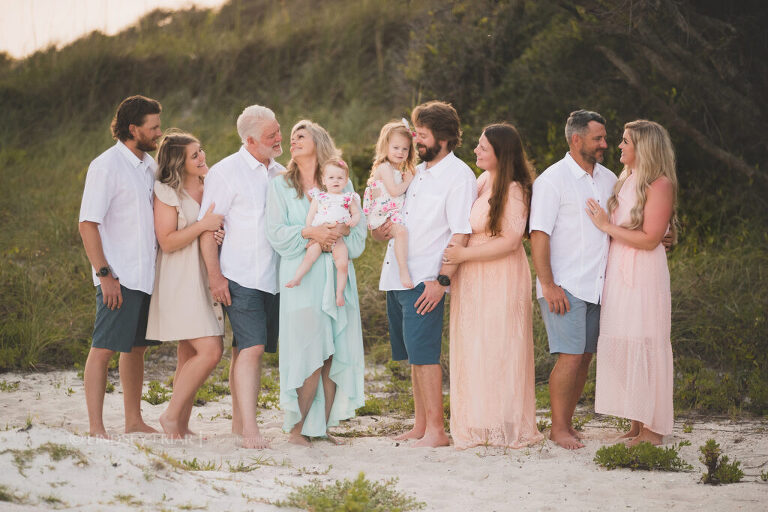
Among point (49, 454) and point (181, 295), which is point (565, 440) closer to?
point (181, 295)

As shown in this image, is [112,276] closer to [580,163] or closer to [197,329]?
[197,329]

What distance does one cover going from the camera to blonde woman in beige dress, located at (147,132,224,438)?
517 centimetres

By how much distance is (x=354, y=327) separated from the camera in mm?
5344

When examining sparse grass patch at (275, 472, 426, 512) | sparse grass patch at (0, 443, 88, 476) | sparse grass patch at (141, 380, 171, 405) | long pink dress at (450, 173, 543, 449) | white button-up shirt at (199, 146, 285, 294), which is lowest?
sparse grass patch at (275, 472, 426, 512)

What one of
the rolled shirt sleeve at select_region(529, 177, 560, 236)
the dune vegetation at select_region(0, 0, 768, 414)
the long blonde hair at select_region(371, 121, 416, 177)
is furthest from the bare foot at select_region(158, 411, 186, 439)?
the dune vegetation at select_region(0, 0, 768, 414)

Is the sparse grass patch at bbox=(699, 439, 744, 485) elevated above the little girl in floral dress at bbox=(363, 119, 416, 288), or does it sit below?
below

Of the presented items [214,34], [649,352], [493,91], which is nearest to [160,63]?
[214,34]

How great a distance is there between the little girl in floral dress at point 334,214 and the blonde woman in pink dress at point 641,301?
1.53 m

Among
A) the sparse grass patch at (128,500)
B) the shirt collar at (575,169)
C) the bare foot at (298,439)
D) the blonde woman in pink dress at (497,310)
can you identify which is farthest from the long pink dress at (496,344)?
the sparse grass patch at (128,500)

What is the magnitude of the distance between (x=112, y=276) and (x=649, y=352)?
3.35m

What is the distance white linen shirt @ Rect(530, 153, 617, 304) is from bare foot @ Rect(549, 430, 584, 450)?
34.3 inches

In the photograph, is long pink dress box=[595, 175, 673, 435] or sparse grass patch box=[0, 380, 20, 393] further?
sparse grass patch box=[0, 380, 20, 393]

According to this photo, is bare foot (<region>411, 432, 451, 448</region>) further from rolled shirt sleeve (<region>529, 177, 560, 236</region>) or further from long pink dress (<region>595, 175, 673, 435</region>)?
rolled shirt sleeve (<region>529, 177, 560, 236</region>)

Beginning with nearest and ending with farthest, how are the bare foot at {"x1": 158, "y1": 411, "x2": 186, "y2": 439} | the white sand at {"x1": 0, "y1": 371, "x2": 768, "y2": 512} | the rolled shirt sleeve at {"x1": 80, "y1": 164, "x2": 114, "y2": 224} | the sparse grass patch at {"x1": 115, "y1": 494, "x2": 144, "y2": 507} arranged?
the sparse grass patch at {"x1": 115, "y1": 494, "x2": 144, "y2": 507} → the white sand at {"x1": 0, "y1": 371, "x2": 768, "y2": 512} → the rolled shirt sleeve at {"x1": 80, "y1": 164, "x2": 114, "y2": 224} → the bare foot at {"x1": 158, "y1": 411, "x2": 186, "y2": 439}
